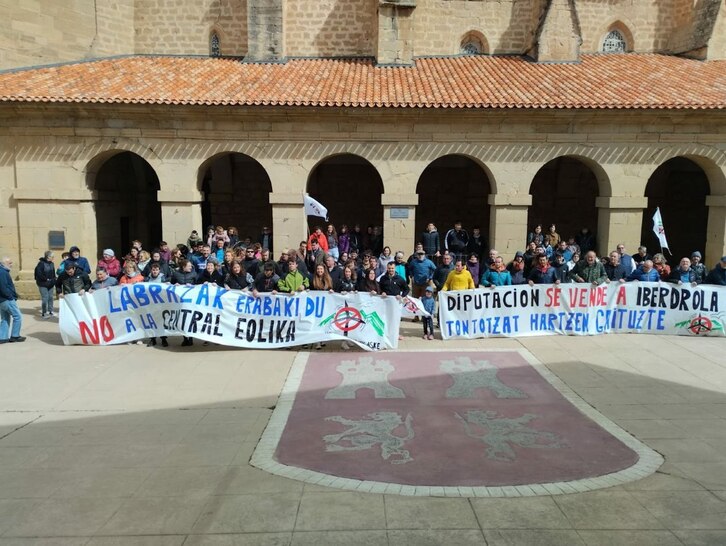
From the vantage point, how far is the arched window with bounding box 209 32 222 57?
64.2 ft

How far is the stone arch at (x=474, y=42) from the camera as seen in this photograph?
19.6 metres

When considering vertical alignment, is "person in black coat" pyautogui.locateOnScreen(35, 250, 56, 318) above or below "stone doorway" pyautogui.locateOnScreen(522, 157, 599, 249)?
below

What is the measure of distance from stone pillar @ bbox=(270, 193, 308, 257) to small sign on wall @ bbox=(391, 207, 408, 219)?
96.8 inches

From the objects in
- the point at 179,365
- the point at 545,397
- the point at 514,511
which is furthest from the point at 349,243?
the point at 514,511

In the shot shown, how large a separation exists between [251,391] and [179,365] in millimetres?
1885

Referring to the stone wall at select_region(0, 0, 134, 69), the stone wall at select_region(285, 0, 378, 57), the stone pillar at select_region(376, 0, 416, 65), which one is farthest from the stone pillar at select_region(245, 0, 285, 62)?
the stone wall at select_region(0, 0, 134, 69)

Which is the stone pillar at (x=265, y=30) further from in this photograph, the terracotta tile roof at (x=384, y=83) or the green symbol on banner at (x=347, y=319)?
the green symbol on banner at (x=347, y=319)

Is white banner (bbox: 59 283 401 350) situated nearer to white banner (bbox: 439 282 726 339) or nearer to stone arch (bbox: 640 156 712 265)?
white banner (bbox: 439 282 726 339)

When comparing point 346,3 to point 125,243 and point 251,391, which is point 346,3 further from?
point 251,391

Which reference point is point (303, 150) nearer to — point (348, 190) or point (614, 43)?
point (348, 190)

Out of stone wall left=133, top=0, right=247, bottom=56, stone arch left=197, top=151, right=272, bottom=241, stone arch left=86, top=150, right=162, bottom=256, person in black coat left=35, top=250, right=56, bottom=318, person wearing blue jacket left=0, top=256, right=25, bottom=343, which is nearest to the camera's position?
person wearing blue jacket left=0, top=256, right=25, bottom=343

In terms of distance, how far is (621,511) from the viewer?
190 inches

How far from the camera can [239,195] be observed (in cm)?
2066

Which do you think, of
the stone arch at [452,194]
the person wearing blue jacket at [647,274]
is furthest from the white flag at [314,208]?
the person wearing blue jacket at [647,274]
